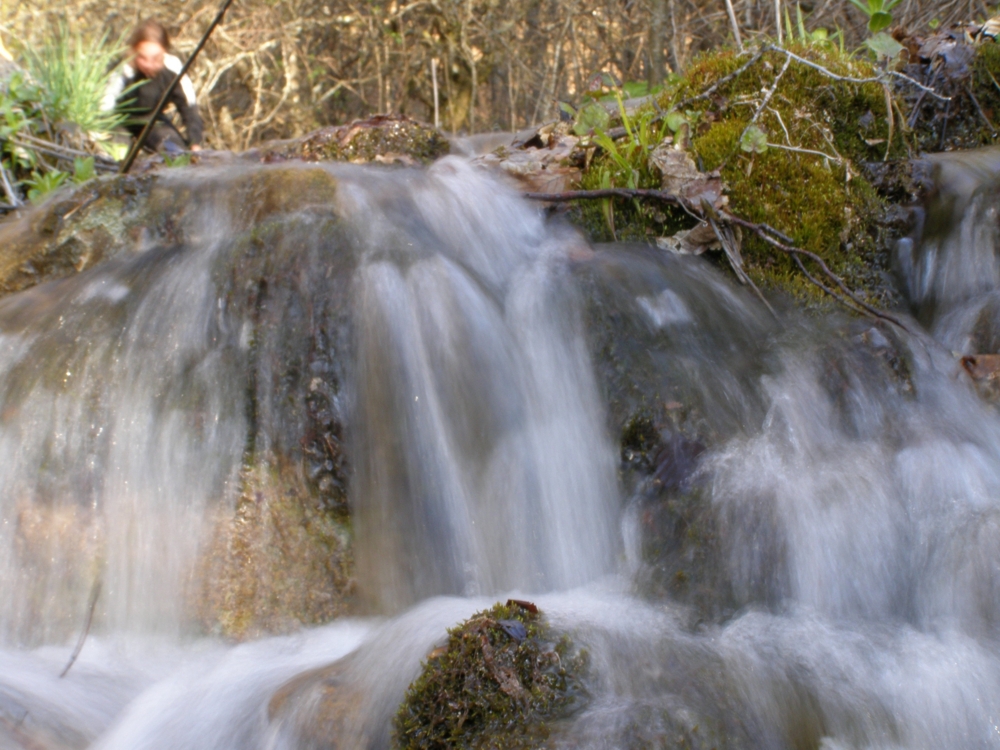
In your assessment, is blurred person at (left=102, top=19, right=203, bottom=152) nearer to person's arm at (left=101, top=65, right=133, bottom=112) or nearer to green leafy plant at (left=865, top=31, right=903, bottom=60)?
person's arm at (left=101, top=65, right=133, bottom=112)

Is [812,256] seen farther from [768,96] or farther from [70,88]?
[70,88]

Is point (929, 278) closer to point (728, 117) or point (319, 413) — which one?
point (728, 117)

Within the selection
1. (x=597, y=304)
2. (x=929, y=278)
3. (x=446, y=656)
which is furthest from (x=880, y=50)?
(x=446, y=656)

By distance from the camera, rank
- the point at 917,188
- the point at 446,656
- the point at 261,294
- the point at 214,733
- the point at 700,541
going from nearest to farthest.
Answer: the point at 446,656 → the point at 214,733 → the point at 700,541 → the point at 261,294 → the point at 917,188

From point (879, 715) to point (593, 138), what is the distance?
2626 millimetres

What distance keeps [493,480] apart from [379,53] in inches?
313

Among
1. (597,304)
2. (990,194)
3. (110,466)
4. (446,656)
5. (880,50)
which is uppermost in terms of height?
(880,50)

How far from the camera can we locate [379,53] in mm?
9242

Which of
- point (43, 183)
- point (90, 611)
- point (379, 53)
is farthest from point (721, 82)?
point (379, 53)

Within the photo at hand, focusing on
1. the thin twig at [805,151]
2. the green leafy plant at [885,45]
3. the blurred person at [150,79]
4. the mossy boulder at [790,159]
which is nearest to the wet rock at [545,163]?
the mossy boulder at [790,159]

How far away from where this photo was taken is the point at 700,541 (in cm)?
232

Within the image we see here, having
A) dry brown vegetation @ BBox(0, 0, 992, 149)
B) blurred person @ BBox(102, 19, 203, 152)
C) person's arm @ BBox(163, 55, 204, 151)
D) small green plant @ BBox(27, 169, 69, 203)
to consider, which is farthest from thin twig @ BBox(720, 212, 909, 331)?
dry brown vegetation @ BBox(0, 0, 992, 149)

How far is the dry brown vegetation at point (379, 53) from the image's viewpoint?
28.5 feet

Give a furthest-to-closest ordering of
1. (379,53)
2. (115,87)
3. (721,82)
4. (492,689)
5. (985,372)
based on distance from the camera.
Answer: (379,53) → (115,87) → (721,82) → (985,372) → (492,689)
